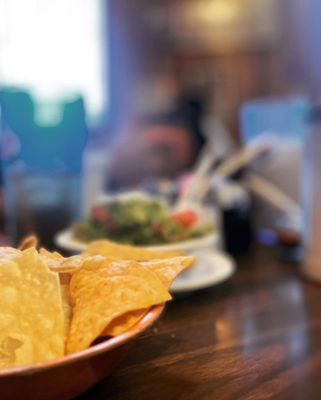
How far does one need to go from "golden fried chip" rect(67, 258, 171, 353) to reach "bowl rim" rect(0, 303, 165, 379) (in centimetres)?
1

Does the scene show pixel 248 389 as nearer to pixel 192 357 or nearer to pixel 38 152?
pixel 192 357

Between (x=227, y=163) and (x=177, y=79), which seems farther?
(x=177, y=79)

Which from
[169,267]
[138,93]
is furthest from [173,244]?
[138,93]

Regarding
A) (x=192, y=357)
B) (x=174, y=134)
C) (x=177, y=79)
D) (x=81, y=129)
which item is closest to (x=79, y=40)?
(x=177, y=79)

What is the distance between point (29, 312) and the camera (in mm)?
485

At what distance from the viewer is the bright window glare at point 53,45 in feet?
10.4

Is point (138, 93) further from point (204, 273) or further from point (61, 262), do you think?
point (61, 262)

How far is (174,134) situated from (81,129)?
47.9 inches

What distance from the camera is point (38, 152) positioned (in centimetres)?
125

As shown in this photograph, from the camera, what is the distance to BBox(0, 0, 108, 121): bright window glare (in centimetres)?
317

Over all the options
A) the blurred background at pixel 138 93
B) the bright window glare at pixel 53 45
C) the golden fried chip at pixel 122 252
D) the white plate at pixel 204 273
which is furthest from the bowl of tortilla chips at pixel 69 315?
the bright window glare at pixel 53 45

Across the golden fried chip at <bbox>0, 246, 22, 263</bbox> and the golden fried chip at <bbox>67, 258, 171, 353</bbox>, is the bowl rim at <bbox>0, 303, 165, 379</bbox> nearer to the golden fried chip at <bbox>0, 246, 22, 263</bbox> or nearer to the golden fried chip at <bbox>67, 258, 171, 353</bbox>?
the golden fried chip at <bbox>67, 258, 171, 353</bbox>

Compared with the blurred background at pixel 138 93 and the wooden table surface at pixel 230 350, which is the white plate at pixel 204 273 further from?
the blurred background at pixel 138 93

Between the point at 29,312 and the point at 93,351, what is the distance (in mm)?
83
